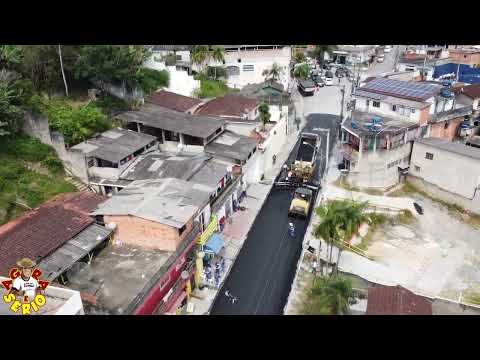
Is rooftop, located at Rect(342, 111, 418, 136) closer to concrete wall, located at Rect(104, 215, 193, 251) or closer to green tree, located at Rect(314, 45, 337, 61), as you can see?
concrete wall, located at Rect(104, 215, 193, 251)

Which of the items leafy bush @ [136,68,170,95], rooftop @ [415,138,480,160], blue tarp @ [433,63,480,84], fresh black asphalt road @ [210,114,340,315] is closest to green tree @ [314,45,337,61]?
blue tarp @ [433,63,480,84]

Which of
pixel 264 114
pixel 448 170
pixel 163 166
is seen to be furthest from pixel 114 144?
pixel 448 170

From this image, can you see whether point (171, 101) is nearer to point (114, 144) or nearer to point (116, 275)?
point (114, 144)

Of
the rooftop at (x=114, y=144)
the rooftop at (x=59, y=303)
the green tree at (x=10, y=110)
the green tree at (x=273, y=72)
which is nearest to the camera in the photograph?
the rooftop at (x=59, y=303)

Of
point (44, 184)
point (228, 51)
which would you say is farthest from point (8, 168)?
point (228, 51)

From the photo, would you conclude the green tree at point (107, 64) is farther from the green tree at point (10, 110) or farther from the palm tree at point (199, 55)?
the palm tree at point (199, 55)

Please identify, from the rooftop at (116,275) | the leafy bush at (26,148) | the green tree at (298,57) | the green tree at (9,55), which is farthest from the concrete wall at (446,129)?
the green tree at (9,55)
